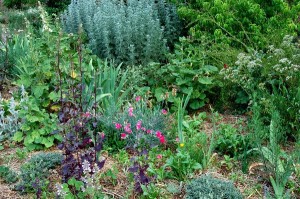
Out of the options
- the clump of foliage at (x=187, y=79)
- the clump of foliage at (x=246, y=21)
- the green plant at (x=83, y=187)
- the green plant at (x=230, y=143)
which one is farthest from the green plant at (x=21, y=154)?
the clump of foliage at (x=246, y=21)

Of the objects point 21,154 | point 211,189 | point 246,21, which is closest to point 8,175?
point 21,154

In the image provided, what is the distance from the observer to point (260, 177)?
166 inches

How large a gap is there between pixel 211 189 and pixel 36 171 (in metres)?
1.48

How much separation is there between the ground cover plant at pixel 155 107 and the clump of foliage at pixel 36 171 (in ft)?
0.05

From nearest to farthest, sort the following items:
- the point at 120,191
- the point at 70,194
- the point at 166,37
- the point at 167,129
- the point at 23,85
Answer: the point at 70,194 < the point at 120,191 < the point at 167,129 < the point at 23,85 < the point at 166,37

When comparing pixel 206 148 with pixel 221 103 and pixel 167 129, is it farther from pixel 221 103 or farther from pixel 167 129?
pixel 221 103

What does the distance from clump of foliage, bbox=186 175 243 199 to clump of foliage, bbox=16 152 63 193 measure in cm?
115

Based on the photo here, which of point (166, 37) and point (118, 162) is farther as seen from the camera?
point (166, 37)

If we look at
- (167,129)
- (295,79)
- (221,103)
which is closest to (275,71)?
(295,79)

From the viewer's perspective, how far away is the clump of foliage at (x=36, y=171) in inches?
154

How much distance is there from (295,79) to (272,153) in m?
1.40

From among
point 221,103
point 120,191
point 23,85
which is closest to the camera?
point 120,191

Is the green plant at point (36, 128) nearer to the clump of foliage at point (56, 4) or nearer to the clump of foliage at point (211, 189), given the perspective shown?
the clump of foliage at point (211, 189)

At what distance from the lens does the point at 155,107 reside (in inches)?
207
